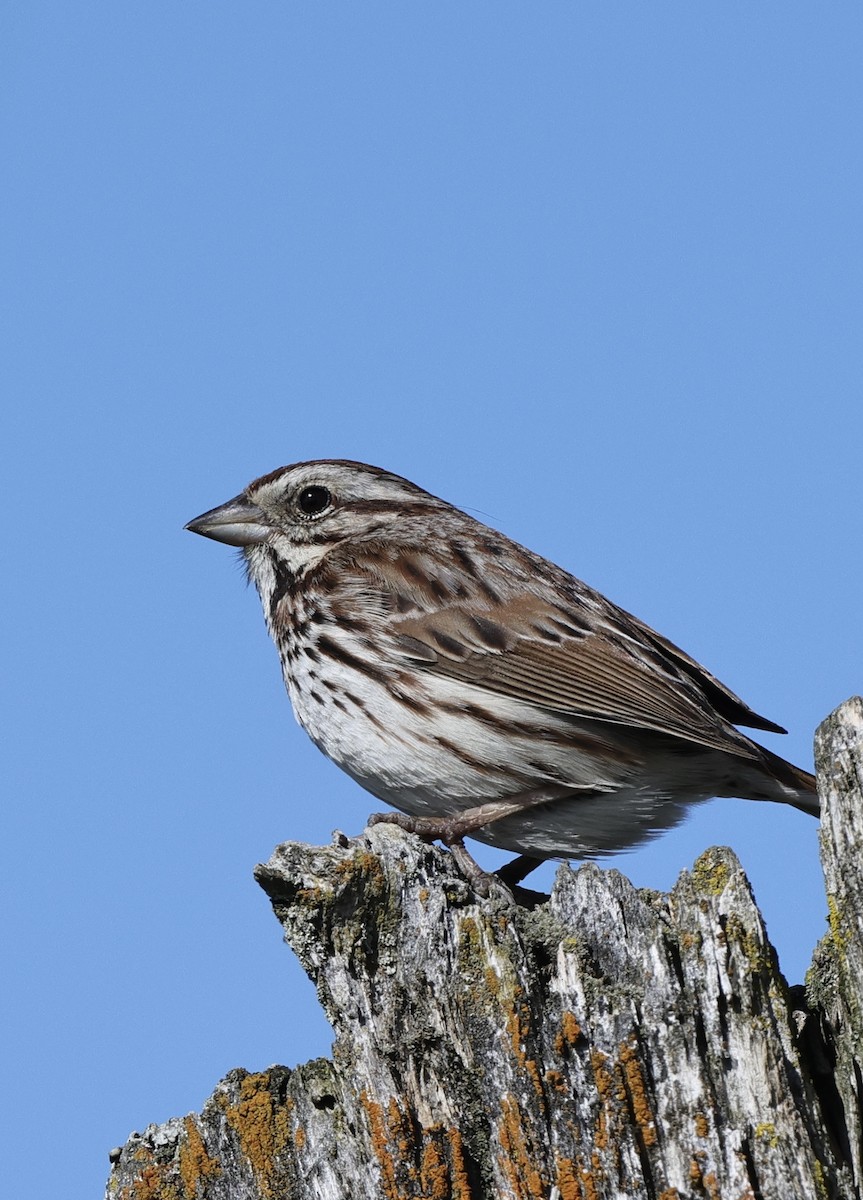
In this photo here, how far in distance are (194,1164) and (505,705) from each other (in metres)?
3.27

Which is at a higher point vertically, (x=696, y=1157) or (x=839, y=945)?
(x=839, y=945)

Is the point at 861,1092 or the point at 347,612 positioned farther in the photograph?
the point at 347,612

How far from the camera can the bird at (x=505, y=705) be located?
24.2ft

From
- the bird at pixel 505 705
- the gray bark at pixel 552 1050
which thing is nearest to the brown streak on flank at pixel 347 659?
the bird at pixel 505 705

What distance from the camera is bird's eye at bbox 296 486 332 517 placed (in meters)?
9.02

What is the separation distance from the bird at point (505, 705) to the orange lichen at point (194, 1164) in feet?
7.40

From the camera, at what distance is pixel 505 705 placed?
7566 millimetres

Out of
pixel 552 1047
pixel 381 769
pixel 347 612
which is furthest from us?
pixel 347 612

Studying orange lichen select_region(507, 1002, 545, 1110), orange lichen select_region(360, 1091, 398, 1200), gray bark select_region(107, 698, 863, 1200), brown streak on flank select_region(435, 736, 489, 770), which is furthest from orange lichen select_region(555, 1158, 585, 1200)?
brown streak on flank select_region(435, 736, 489, 770)

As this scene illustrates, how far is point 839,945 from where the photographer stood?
163 inches

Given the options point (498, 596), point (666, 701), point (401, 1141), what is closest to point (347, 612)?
point (498, 596)

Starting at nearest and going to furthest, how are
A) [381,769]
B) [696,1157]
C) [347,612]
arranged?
[696,1157] → [381,769] → [347,612]

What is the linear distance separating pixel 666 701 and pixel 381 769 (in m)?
1.45

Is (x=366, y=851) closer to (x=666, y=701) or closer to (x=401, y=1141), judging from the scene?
(x=401, y=1141)
